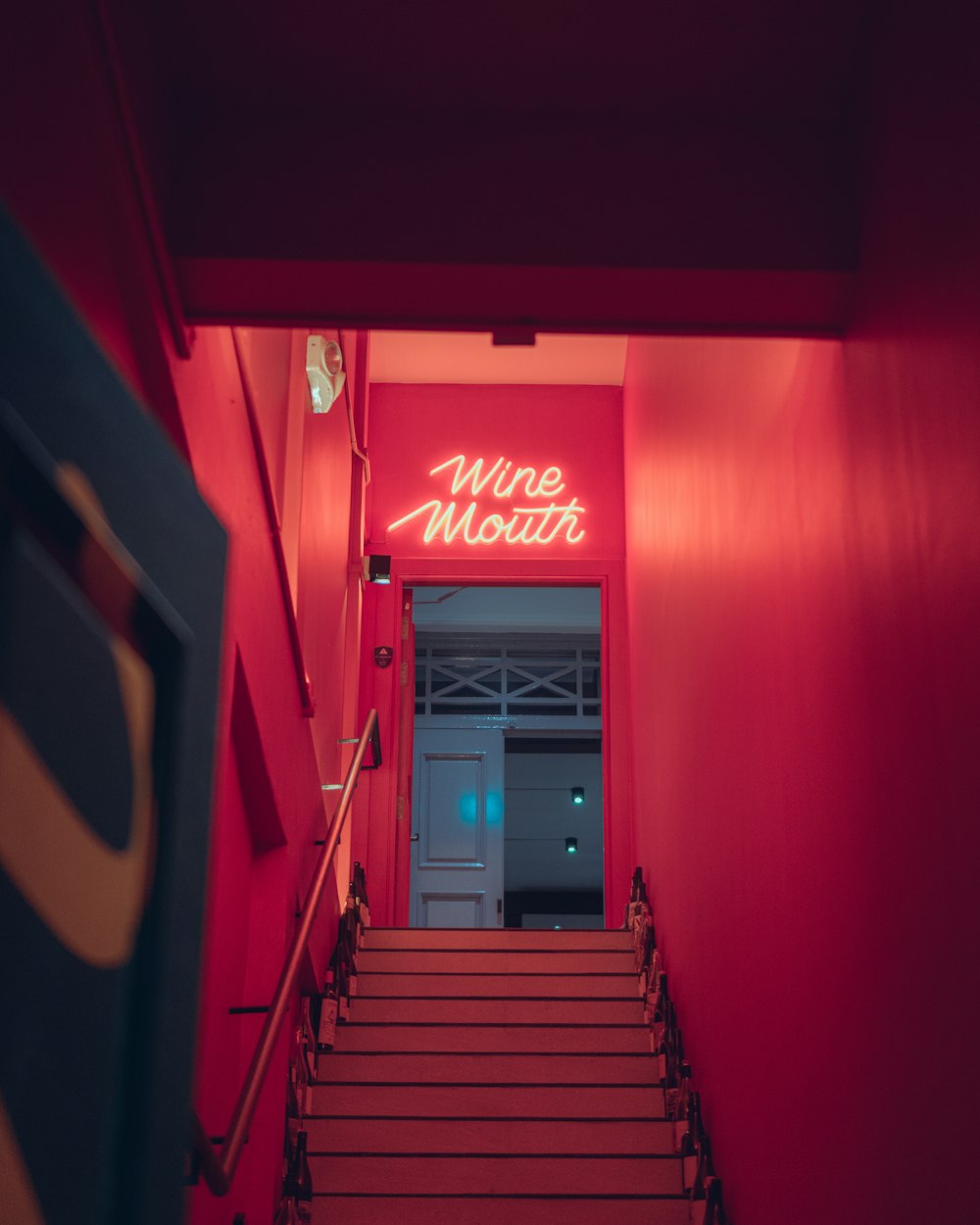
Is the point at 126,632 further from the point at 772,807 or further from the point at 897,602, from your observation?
the point at 772,807

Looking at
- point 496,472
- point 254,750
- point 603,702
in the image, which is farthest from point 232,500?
point 496,472

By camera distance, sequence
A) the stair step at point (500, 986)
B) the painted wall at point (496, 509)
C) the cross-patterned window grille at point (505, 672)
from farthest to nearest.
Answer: the cross-patterned window grille at point (505, 672) < the painted wall at point (496, 509) < the stair step at point (500, 986)

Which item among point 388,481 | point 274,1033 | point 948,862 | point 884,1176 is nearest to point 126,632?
point 948,862

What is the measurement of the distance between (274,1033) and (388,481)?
514cm

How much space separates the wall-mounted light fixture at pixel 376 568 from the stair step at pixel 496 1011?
2.91 metres

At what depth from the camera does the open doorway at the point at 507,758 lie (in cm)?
962

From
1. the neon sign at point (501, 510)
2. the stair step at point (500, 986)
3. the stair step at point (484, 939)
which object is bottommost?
the stair step at point (500, 986)

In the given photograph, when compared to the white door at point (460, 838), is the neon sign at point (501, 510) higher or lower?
higher

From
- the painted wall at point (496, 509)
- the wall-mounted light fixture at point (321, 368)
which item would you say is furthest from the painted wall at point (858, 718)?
the painted wall at point (496, 509)

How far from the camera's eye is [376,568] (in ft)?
24.7

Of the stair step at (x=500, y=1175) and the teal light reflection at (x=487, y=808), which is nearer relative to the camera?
the stair step at (x=500, y=1175)

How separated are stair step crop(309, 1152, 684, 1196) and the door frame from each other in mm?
2987

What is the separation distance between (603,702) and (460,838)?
8.21ft

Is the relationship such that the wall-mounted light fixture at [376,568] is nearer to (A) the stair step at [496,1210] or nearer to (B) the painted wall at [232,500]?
(B) the painted wall at [232,500]
